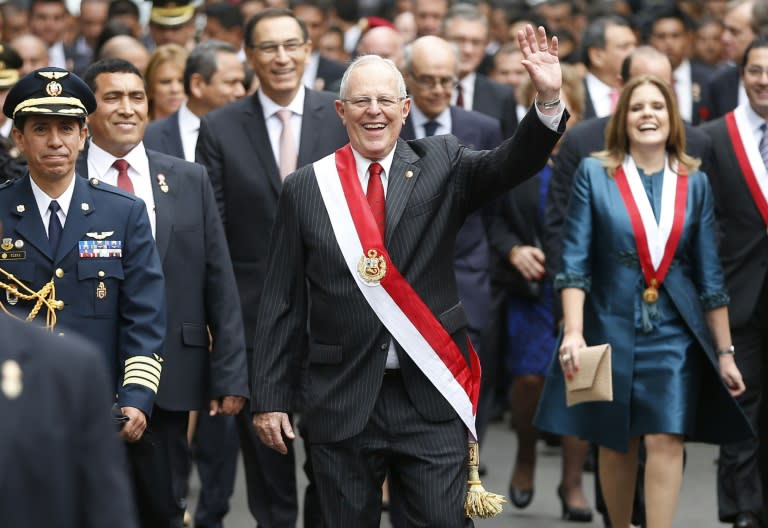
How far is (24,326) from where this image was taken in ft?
9.86

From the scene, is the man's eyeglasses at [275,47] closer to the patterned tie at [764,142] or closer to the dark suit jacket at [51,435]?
the patterned tie at [764,142]

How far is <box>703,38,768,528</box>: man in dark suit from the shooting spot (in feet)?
27.1

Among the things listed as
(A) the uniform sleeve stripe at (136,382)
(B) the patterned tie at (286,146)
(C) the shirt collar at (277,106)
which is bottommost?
(A) the uniform sleeve stripe at (136,382)

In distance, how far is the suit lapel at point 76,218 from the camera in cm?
594

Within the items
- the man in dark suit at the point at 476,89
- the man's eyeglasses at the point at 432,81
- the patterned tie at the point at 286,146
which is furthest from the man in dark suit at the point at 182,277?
the man in dark suit at the point at 476,89

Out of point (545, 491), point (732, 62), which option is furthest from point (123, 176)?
point (732, 62)

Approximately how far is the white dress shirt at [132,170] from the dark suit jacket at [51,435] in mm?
3738

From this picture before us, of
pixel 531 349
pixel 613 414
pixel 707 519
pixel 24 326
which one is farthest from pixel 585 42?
pixel 24 326

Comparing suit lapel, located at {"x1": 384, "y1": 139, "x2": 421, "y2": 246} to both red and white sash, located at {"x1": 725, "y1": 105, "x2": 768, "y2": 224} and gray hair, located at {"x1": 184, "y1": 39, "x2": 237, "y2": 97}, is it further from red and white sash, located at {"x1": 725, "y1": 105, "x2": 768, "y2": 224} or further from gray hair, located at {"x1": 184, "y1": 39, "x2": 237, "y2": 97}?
gray hair, located at {"x1": 184, "y1": 39, "x2": 237, "y2": 97}

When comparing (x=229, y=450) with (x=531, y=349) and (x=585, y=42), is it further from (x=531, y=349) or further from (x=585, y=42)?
(x=585, y=42)

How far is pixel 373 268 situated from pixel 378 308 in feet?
0.44

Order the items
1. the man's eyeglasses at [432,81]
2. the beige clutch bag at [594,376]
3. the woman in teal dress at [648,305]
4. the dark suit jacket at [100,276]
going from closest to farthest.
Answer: the dark suit jacket at [100,276] → the beige clutch bag at [594,376] → the woman in teal dress at [648,305] → the man's eyeglasses at [432,81]

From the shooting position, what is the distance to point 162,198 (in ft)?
22.0

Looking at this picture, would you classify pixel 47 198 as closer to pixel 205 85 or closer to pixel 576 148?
pixel 205 85
